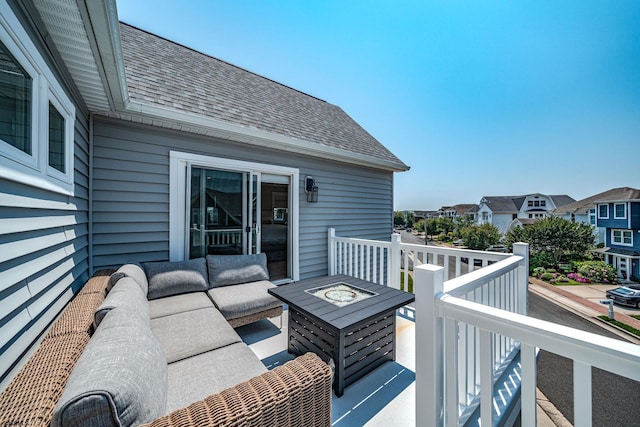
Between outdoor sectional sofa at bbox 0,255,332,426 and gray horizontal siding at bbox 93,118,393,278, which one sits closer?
outdoor sectional sofa at bbox 0,255,332,426

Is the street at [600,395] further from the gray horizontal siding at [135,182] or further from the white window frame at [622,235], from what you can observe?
the white window frame at [622,235]

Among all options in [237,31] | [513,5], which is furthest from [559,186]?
[237,31]

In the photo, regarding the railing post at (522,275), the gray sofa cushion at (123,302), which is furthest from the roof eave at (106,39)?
the railing post at (522,275)

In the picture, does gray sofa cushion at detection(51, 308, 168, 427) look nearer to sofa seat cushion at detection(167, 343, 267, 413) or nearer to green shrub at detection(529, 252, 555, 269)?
sofa seat cushion at detection(167, 343, 267, 413)

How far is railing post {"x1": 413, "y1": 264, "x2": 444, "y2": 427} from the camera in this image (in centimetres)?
121

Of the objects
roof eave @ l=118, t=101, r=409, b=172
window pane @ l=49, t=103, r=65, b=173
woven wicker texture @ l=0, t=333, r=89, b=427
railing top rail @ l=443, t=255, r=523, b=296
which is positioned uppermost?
roof eave @ l=118, t=101, r=409, b=172

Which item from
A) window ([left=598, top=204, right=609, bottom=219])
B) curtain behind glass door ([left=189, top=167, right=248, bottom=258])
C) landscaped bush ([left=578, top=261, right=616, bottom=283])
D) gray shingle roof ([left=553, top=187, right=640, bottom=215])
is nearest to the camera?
curtain behind glass door ([left=189, top=167, right=248, bottom=258])

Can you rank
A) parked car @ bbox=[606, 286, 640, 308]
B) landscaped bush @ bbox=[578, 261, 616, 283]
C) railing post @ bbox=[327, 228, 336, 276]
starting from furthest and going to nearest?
1. landscaped bush @ bbox=[578, 261, 616, 283]
2. parked car @ bbox=[606, 286, 640, 308]
3. railing post @ bbox=[327, 228, 336, 276]

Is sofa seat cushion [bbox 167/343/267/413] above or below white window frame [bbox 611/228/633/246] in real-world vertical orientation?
above

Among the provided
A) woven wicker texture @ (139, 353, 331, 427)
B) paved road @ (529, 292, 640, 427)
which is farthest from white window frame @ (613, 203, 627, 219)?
woven wicker texture @ (139, 353, 331, 427)

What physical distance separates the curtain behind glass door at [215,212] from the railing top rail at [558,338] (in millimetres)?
3439

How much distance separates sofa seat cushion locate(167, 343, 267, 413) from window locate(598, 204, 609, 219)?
96.1 ft

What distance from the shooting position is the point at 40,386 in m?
0.95

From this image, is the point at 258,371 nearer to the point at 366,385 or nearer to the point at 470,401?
the point at 366,385
